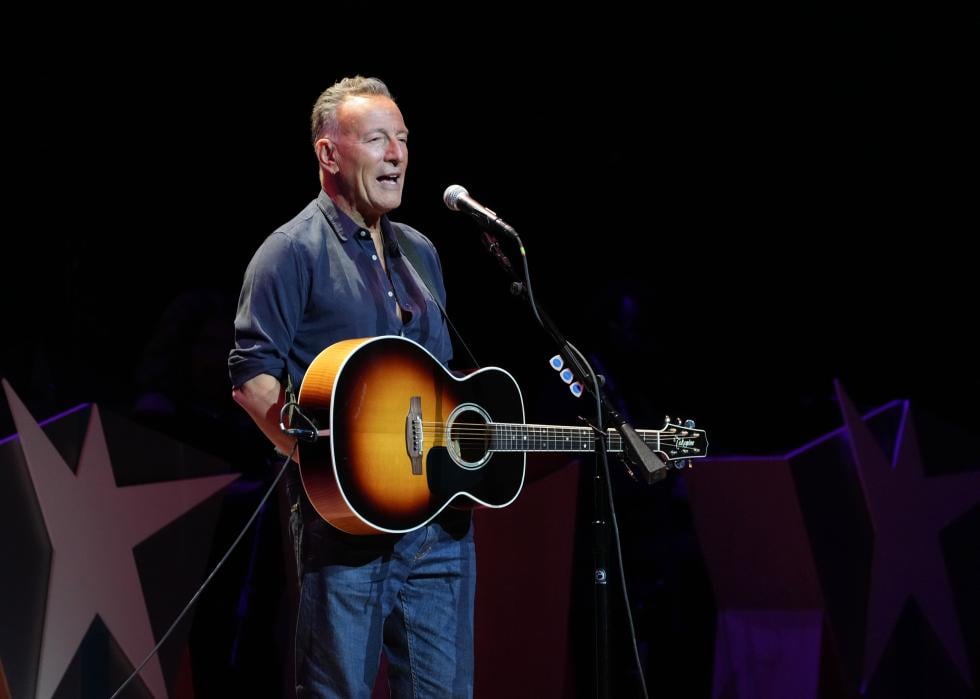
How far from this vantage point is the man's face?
9.18 ft

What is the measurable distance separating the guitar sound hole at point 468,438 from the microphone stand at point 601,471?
31 cm

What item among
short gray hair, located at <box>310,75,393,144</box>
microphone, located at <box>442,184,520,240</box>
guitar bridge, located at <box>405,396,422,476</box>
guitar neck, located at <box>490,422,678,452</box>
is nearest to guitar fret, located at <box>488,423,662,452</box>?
guitar neck, located at <box>490,422,678,452</box>

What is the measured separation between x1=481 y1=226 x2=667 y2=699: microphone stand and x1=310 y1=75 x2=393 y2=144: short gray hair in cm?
65

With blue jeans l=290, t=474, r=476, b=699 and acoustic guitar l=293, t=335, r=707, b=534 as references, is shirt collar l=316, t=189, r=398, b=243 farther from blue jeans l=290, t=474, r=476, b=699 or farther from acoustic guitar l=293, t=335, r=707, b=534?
blue jeans l=290, t=474, r=476, b=699

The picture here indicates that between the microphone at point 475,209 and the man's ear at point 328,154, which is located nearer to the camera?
the microphone at point 475,209

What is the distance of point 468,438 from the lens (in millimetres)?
2727

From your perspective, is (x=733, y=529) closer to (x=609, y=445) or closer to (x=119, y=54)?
(x=609, y=445)

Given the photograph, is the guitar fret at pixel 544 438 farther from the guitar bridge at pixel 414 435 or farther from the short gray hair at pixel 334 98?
the short gray hair at pixel 334 98

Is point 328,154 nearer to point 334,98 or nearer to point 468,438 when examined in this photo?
point 334,98

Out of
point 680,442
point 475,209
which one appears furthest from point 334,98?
point 680,442

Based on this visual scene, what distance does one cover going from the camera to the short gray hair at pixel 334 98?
9.37 feet

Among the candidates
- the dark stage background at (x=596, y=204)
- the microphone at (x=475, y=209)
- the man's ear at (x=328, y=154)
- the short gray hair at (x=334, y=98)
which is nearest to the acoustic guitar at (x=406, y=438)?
the microphone at (x=475, y=209)

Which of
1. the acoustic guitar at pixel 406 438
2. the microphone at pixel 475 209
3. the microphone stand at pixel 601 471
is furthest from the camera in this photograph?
the microphone at pixel 475 209

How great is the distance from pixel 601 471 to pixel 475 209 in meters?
0.74
